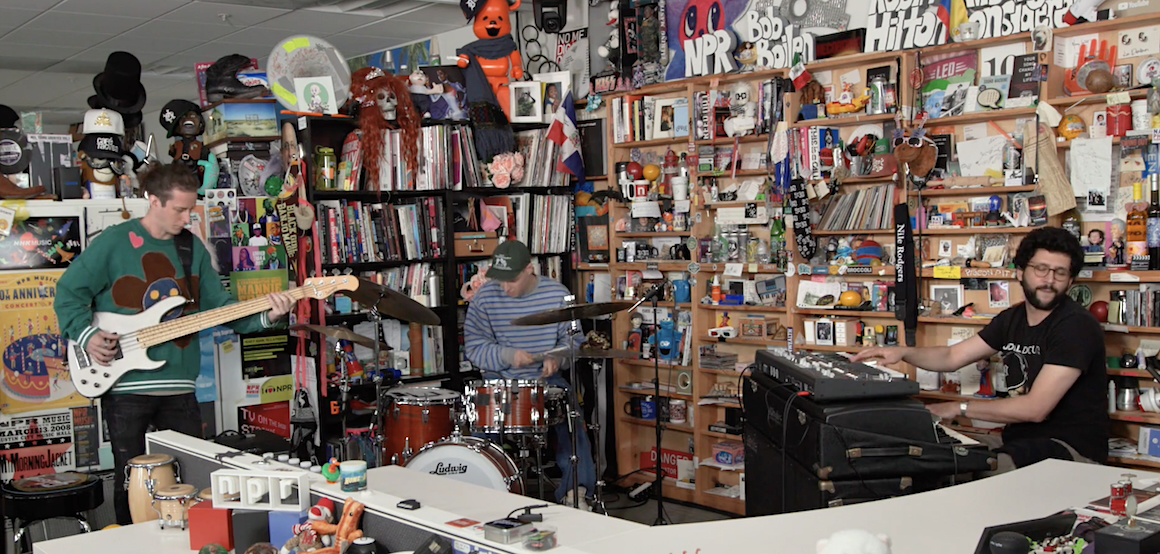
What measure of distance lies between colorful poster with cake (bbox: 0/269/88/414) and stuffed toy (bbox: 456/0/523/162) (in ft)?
7.71

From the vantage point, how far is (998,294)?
454 cm

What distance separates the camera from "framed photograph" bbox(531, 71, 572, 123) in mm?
5797

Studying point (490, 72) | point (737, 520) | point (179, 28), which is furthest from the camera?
point (179, 28)

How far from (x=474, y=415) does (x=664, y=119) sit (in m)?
2.19

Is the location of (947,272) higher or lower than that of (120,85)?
lower

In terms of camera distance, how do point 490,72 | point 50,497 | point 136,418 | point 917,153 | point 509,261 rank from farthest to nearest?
point 490,72, point 509,261, point 917,153, point 136,418, point 50,497

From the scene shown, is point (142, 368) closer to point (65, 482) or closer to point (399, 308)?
point (65, 482)

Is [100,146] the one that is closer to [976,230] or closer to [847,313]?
[847,313]

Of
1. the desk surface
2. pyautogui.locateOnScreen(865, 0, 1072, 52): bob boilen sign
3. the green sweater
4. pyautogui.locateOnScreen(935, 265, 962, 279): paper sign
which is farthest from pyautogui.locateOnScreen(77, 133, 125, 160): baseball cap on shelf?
pyautogui.locateOnScreen(935, 265, 962, 279): paper sign

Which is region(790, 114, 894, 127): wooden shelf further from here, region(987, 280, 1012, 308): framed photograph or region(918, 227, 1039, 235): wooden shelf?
region(987, 280, 1012, 308): framed photograph

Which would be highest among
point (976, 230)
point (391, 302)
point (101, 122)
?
point (101, 122)

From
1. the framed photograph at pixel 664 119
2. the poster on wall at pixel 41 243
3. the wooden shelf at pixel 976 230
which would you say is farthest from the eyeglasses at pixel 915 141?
the poster on wall at pixel 41 243

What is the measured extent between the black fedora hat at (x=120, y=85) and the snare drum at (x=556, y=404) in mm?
2866

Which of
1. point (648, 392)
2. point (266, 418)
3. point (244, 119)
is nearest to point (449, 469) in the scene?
A: point (266, 418)
